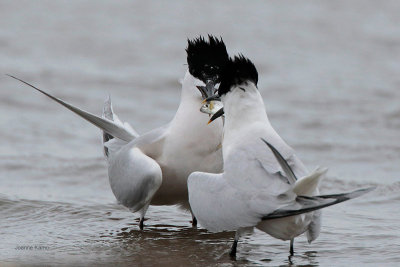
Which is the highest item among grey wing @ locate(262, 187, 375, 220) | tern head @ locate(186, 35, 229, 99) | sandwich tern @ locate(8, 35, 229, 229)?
tern head @ locate(186, 35, 229, 99)

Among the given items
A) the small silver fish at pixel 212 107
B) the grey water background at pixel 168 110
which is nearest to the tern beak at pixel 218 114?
the small silver fish at pixel 212 107

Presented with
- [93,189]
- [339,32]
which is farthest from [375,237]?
[339,32]

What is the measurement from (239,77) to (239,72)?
31 millimetres

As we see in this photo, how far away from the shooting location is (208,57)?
548 cm

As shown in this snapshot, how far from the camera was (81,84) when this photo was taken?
433 inches

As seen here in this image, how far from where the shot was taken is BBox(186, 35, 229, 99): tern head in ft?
17.9

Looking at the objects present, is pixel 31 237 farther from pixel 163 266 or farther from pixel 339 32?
pixel 339 32

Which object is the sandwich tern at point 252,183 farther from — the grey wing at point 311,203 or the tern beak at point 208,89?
the tern beak at point 208,89

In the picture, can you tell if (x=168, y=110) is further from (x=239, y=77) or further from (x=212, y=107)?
(x=239, y=77)

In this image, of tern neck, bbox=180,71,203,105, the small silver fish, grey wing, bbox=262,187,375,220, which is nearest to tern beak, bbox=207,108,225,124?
the small silver fish

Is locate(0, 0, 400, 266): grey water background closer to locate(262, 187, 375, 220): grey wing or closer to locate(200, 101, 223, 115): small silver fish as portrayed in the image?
locate(262, 187, 375, 220): grey wing

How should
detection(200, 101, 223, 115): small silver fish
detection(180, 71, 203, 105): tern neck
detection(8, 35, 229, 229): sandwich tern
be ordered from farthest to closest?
detection(180, 71, 203, 105): tern neck < detection(8, 35, 229, 229): sandwich tern < detection(200, 101, 223, 115): small silver fish

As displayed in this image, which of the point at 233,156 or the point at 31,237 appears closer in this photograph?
the point at 233,156

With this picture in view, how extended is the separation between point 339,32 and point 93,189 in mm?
7546
